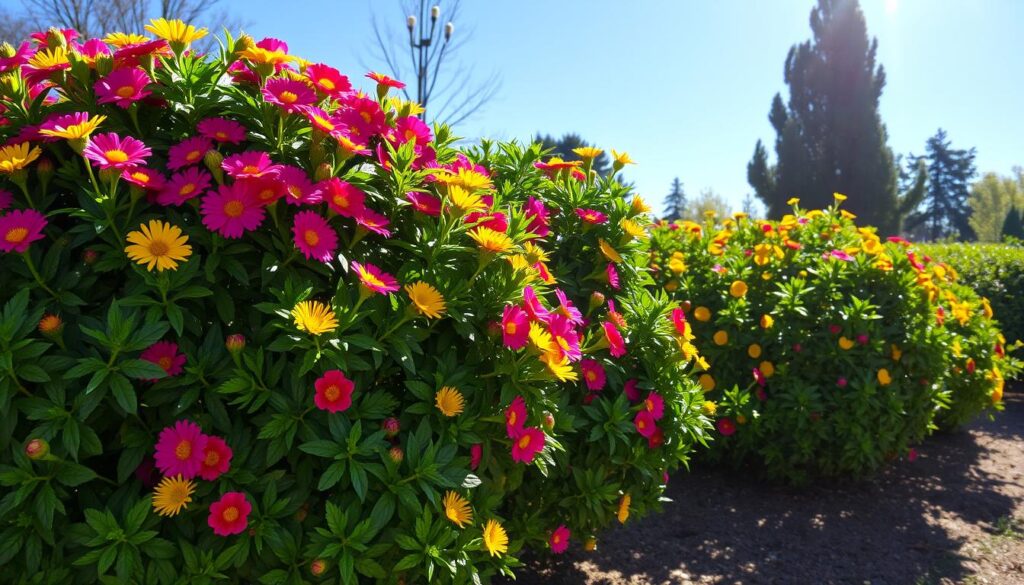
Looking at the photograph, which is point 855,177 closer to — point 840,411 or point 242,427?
point 840,411

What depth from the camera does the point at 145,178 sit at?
4.71ft

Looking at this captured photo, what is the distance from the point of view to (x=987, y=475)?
179 inches

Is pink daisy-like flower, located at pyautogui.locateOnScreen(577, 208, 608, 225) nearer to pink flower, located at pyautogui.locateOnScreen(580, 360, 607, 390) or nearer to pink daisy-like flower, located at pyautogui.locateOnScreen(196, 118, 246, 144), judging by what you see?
pink flower, located at pyautogui.locateOnScreen(580, 360, 607, 390)

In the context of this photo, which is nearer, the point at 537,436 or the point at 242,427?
the point at 242,427

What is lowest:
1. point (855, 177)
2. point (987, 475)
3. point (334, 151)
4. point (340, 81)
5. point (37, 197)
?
point (987, 475)

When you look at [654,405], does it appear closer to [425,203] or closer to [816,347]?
[425,203]

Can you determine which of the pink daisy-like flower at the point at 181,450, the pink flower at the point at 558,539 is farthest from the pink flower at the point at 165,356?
→ the pink flower at the point at 558,539

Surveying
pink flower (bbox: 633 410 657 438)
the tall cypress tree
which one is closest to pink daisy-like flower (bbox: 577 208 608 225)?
pink flower (bbox: 633 410 657 438)

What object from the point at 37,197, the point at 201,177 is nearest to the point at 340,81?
the point at 201,177

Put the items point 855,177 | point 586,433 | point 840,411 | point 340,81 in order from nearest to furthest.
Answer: point 340,81 → point 586,433 → point 840,411 → point 855,177

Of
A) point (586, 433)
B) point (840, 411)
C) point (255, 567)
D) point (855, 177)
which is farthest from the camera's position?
point (855, 177)

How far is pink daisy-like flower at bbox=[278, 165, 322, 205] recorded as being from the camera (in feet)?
4.83

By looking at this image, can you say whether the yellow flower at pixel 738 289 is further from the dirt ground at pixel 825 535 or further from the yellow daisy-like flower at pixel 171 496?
the yellow daisy-like flower at pixel 171 496

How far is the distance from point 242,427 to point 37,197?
2.39 feet
